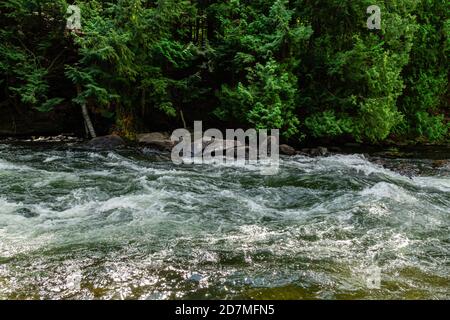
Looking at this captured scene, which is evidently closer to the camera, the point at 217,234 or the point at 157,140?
the point at 217,234

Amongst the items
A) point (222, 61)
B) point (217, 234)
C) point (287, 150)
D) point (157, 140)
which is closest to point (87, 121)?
point (157, 140)

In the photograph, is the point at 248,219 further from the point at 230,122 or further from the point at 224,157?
the point at 230,122

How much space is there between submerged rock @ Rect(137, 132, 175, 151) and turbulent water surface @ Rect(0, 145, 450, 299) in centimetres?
321

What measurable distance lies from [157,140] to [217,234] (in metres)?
8.71

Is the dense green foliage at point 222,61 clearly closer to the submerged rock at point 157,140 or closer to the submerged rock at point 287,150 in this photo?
the submerged rock at point 287,150

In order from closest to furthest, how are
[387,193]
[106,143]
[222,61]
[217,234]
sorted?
[217,234] < [387,193] < [106,143] < [222,61]

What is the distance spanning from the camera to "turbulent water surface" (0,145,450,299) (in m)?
4.29

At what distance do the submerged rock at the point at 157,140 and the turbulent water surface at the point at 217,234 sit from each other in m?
3.21

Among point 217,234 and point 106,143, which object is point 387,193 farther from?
point 106,143

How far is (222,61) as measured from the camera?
15172 millimetres

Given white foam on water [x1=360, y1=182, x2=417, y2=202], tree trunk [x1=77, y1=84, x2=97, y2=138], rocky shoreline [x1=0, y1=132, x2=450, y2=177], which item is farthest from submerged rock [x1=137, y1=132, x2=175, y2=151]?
white foam on water [x1=360, y1=182, x2=417, y2=202]

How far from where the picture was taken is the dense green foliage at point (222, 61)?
13.4 meters

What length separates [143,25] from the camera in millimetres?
13422

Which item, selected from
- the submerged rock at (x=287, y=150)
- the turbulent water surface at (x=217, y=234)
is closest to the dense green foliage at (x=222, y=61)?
the submerged rock at (x=287, y=150)
